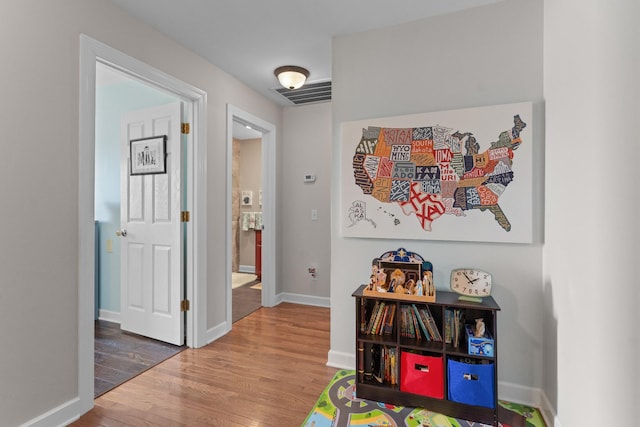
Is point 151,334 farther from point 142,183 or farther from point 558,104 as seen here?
point 558,104

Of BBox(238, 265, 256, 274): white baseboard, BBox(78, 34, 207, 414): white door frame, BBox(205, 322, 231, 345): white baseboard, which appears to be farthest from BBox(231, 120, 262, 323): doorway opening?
BBox(78, 34, 207, 414): white door frame

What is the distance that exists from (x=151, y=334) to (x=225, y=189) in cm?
145

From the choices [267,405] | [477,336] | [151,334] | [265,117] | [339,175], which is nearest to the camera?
[477,336]

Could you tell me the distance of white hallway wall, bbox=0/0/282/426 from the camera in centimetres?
154

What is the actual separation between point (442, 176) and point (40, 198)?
2.26 m

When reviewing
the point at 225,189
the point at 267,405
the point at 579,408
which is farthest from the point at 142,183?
the point at 579,408

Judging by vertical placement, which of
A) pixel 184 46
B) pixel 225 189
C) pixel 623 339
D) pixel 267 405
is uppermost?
pixel 184 46

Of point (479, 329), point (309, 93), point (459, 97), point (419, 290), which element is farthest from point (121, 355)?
point (459, 97)

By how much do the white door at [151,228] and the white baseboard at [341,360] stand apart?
4.25ft

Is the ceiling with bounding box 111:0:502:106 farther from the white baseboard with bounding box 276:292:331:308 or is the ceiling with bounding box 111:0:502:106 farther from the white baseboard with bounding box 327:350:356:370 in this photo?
the white baseboard with bounding box 276:292:331:308

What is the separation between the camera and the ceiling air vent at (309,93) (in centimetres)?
335

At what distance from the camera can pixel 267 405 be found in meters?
1.93

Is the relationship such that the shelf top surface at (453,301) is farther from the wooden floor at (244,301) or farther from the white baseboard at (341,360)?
the wooden floor at (244,301)

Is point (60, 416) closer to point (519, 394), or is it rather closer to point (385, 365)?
point (385, 365)
